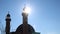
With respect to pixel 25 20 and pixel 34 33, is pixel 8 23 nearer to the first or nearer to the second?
pixel 25 20

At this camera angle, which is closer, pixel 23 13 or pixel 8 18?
pixel 23 13

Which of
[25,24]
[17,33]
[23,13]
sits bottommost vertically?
[17,33]

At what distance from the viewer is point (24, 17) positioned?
23062 mm

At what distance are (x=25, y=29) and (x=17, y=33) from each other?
1.87 metres

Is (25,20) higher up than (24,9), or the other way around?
(24,9)

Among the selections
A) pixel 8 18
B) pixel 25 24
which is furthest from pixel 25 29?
pixel 8 18

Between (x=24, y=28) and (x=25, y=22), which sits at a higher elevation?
(x=25, y=22)

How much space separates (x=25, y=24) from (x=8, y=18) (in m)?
4.35

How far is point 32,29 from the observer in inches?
926

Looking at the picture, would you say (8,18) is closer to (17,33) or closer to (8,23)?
(8,23)

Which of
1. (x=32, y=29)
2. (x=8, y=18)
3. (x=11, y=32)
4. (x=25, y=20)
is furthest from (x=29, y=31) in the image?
(x=8, y=18)

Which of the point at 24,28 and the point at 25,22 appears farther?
the point at 25,22

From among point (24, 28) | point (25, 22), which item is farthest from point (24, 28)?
point (25, 22)

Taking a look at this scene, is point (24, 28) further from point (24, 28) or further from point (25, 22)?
point (25, 22)
